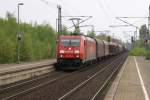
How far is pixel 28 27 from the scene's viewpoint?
65.9 meters

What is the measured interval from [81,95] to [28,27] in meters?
48.2

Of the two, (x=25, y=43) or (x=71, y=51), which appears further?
(x=25, y=43)

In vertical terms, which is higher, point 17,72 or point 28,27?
point 28,27

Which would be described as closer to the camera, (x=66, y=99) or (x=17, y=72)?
(x=66, y=99)

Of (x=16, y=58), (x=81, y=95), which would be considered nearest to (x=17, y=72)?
(x=81, y=95)

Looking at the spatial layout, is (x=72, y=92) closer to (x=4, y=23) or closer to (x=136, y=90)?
(x=136, y=90)

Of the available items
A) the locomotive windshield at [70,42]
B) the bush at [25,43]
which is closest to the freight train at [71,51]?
the locomotive windshield at [70,42]

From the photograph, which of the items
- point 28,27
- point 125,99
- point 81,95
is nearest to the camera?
point 125,99

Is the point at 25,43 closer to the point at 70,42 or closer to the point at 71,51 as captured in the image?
the point at 70,42

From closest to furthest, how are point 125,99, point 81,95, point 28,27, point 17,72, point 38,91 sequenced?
point 125,99
point 81,95
point 38,91
point 17,72
point 28,27

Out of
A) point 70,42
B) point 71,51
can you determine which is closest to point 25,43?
point 70,42

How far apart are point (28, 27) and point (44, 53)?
15.6 ft

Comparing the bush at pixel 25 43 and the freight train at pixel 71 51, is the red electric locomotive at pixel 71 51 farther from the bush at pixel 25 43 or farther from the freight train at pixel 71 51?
the bush at pixel 25 43

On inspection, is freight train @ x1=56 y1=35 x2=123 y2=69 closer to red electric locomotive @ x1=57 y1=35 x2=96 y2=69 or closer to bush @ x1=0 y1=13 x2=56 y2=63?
red electric locomotive @ x1=57 y1=35 x2=96 y2=69
